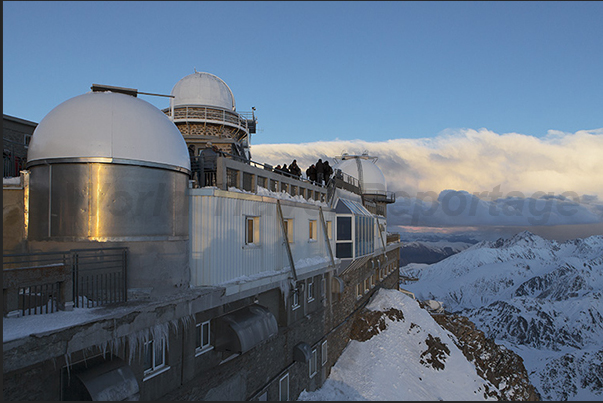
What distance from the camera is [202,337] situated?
10914mm

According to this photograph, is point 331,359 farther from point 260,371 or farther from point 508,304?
point 508,304

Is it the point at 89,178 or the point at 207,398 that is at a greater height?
the point at 89,178

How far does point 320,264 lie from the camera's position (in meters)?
17.5

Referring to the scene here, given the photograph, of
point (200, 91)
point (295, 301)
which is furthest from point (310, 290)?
point (200, 91)

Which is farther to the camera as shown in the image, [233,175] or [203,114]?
[203,114]

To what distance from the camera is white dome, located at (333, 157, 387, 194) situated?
38.2 m

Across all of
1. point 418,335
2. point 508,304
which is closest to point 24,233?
point 418,335

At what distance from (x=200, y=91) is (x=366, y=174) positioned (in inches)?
785

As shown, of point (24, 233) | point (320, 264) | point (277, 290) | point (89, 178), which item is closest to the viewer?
point (89, 178)

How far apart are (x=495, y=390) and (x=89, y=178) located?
25205 millimetres

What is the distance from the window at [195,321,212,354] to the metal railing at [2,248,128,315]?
9.57 feet

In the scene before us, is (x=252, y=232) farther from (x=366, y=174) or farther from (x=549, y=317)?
(x=549, y=317)

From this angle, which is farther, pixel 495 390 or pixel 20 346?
pixel 495 390

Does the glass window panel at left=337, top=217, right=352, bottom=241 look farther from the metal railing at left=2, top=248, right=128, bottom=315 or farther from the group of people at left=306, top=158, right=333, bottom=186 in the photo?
the metal railing at left=2, top=248, right=128, bottom=315
